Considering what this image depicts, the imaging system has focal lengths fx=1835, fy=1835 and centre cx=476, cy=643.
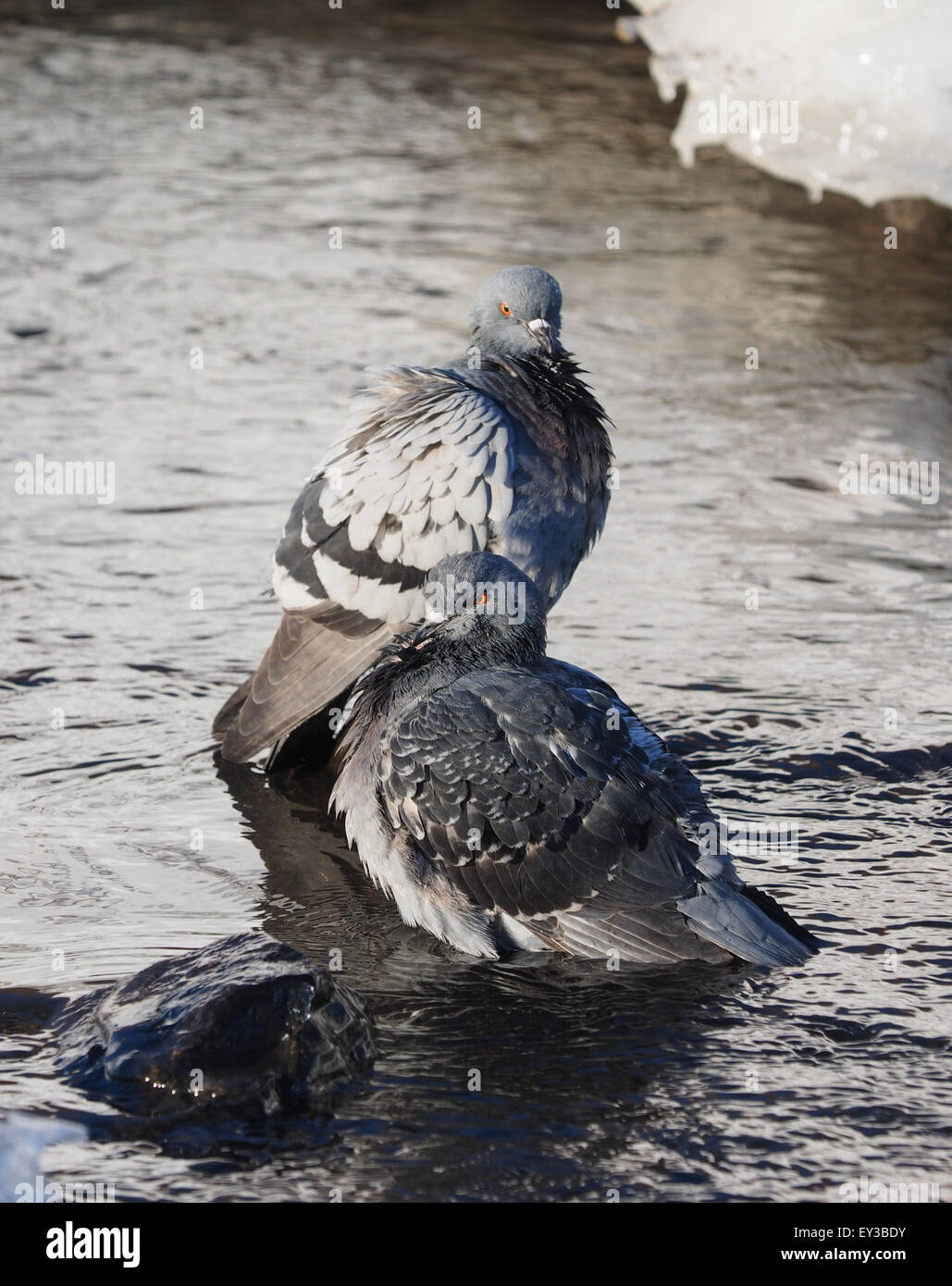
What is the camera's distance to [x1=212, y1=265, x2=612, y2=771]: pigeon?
6316 mm

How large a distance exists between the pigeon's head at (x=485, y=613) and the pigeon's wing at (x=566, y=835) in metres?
0.29

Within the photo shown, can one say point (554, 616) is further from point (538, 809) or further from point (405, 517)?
point (538, 809)

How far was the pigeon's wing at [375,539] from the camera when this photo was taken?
6301 mm

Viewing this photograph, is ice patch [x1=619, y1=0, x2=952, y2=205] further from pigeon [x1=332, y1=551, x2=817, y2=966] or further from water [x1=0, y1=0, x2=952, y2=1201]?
pigeon [x1=332, y1=551, x2=817, y2=966]

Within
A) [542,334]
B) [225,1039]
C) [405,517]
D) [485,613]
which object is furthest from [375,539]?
[225,1039]

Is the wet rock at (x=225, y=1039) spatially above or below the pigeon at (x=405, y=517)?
below

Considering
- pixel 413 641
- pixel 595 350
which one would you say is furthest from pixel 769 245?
pixel 413 641

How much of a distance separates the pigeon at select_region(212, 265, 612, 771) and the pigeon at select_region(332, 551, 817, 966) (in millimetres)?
920

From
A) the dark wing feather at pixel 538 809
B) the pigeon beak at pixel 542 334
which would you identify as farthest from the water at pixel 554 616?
the pigeon beak at pixel 542 334

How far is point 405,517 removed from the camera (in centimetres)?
633

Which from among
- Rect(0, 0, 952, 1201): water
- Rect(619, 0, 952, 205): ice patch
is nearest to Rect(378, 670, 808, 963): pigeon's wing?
Rect(0, 0, 952, 1201): water

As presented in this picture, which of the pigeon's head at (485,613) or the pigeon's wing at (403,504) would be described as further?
the pigeon's wing at (403,504)

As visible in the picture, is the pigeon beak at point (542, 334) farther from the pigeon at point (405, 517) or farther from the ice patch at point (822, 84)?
the ice patch at point (822, 84)

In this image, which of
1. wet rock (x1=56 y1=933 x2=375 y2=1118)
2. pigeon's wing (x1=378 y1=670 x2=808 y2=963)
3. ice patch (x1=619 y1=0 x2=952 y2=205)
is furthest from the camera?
ice patch (x1=619 y1=0 x2=952 y2=205)
